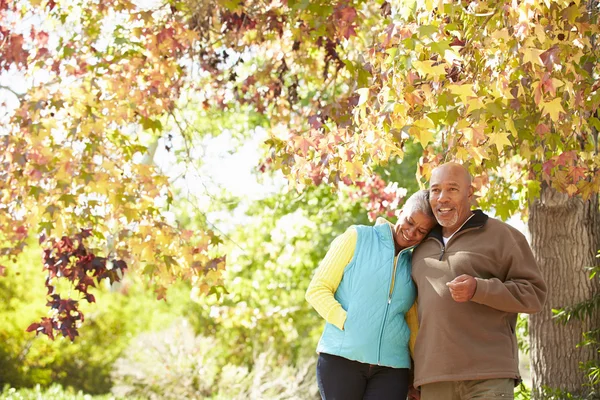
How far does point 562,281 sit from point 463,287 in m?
3.72

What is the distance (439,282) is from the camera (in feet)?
12.4

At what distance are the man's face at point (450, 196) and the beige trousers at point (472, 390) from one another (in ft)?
2.37

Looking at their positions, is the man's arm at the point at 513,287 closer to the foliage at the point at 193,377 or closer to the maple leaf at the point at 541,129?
the maple leaf at the point at 541,129

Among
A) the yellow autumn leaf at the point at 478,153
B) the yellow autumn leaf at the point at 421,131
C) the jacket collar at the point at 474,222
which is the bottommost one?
the jacket collar at the point at 474,222

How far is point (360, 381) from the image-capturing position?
151 inches

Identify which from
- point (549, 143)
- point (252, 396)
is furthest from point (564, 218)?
point (252, 396)

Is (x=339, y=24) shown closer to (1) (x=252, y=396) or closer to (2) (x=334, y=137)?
(2) (x=334, y=137)

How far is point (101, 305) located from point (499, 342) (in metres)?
14.5

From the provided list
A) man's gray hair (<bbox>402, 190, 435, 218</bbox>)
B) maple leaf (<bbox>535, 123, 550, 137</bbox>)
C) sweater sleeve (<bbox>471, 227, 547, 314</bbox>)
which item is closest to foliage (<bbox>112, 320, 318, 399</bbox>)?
maple leaf (<bbox>535, 123, 550, 137</bbox>)

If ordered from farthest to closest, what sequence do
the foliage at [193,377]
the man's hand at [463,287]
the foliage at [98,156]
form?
the foliage at [193,377] < the foliage at [98,156] < the man's hand at [463,287]

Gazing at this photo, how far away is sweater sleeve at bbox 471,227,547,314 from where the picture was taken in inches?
140

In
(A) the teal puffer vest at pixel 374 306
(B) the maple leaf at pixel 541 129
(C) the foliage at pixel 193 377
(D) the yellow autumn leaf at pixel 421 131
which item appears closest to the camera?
(A) the teal puffer vest at pixel 374 306

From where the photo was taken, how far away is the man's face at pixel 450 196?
383 centimetres

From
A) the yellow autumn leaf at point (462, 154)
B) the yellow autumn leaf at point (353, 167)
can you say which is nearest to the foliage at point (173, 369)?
the yellow autumn leaf at point (353, 167)
